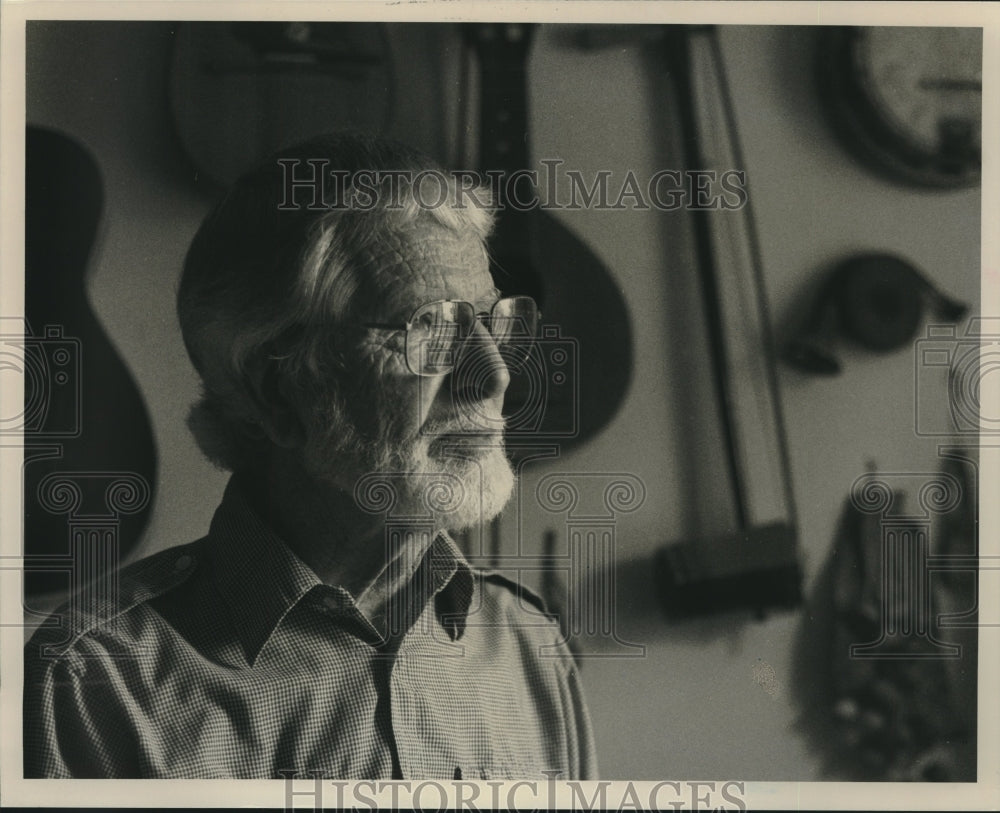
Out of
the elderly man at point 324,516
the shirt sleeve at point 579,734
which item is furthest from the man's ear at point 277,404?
the shirt sleeve at point 579,734

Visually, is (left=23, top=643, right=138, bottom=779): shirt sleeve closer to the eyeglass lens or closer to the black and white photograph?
the black and white photograph

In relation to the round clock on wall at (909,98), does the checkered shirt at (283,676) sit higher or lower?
lower

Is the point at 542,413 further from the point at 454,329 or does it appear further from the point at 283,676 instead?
the point at 283,676

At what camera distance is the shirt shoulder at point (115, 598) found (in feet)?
5.63

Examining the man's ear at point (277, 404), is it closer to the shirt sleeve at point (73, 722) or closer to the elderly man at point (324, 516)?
the elderly man at point (324, 516)

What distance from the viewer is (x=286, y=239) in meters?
1.68

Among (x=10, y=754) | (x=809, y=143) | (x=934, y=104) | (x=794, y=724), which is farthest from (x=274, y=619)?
(x=934, y=104)

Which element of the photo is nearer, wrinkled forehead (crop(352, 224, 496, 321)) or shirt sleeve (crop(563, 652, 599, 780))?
wrinkled forehead (crop(352, 224, 496, 321))

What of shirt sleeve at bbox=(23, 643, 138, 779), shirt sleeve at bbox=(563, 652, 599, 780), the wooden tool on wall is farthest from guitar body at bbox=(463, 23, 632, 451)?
shirt sleeve at bbox=(23, 643, 138, 779)

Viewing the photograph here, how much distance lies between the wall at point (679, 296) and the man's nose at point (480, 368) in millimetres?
182

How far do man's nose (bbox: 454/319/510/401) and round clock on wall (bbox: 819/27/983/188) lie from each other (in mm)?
735

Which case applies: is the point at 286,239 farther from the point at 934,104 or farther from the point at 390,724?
the point at 934,104

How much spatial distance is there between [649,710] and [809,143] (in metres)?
→ 1.05

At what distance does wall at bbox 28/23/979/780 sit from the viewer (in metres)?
1.75
